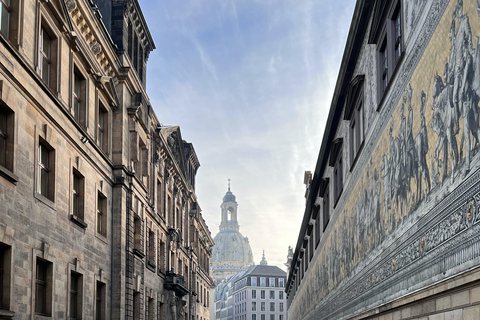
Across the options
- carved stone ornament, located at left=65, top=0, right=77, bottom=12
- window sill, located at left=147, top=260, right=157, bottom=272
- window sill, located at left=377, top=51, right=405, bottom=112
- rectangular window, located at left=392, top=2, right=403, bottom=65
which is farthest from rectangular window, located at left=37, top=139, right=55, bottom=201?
window sill, located at left=147, top=260, right=157, bottom=272

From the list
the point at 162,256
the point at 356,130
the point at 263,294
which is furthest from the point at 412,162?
the point at 263,294

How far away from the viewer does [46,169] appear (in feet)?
62.5

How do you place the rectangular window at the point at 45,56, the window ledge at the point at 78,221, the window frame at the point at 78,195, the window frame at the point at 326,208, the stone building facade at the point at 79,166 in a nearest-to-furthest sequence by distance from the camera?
1. the stone building facade at the point at 79,166
2. the rectangular window at the point at 45,56
3. the window ledge at the point at 78,221
4. the window frame at the point at 78,195
5. the window frame at the point at 326,208

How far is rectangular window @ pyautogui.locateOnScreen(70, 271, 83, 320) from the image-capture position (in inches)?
840

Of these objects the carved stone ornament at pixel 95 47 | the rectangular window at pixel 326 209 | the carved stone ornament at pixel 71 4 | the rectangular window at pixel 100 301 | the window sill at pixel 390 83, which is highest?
the carved stone ornament at pixel 71 4

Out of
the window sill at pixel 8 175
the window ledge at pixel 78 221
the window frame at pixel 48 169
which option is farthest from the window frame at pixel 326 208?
the window sill at pixel 8 175

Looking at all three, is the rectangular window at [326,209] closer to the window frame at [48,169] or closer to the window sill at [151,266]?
the window sill at [151,266]

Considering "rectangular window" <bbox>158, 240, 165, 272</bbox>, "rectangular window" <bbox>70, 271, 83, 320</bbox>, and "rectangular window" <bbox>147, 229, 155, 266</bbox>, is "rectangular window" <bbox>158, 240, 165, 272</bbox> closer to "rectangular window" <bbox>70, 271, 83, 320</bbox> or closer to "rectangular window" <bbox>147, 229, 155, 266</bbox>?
"rectangular window" <bbox>147, 229, 155, 266</bbox>

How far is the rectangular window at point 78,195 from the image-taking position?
22.0 m

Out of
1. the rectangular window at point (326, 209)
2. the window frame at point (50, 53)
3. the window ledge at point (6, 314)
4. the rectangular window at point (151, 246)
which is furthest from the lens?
the rectangular window at point (151, 246)

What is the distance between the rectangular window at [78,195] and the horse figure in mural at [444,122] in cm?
1487

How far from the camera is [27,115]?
17.1m

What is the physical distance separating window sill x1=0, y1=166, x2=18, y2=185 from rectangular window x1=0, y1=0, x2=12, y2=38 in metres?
3.39

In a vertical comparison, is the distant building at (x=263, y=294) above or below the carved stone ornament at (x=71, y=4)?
below
